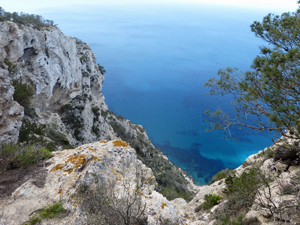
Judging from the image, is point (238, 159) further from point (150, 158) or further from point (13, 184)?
point (13, 184)

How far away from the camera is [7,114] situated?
8.25m

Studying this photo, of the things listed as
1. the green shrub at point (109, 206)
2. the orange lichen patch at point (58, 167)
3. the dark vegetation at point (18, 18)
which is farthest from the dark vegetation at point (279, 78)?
the dark vegetation at point (18, 18)

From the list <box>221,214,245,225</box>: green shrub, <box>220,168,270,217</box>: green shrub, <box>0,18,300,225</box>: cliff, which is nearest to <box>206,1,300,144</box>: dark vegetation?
<box>0,18,300,225</box>: cliff

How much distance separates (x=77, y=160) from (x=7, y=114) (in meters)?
5.29

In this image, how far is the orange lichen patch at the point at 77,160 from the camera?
5420 millimetres

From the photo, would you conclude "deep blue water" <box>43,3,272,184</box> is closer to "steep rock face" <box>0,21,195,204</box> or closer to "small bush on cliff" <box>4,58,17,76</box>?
"steep rock face" <box>0,21,195,204</box>

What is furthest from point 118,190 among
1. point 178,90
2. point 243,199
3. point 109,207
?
point 178,90

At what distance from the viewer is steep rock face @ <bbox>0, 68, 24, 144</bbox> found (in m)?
7.82

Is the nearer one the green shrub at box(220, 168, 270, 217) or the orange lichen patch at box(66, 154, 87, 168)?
the green shrub at box(220, 168, 270, 217)

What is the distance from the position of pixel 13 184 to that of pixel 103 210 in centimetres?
280

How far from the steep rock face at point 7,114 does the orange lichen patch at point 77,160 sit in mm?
3912

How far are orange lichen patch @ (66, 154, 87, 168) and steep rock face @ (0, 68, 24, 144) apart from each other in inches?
154

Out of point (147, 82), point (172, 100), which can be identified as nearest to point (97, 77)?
point (172, 100)

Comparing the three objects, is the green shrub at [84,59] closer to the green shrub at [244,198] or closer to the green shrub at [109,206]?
the green shrub at [109,206]
